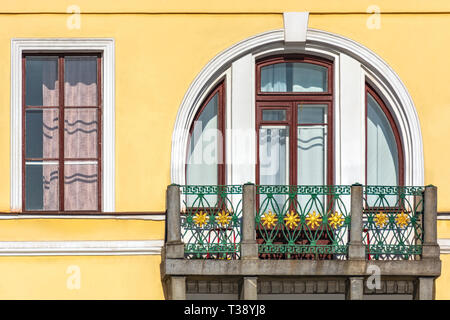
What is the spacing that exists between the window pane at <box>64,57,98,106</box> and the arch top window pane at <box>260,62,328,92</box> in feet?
8.20

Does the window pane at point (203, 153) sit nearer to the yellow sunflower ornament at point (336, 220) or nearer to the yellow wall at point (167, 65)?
the yellow wall at point (167, 65)

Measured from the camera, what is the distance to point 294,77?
16.8m

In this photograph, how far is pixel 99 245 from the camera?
16.2 metres

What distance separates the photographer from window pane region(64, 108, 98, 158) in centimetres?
1662

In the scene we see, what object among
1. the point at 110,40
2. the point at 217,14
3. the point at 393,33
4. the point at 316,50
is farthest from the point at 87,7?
the point at 393,33

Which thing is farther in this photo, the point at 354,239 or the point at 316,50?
the point at 316,50

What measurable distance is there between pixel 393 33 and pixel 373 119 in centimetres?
131

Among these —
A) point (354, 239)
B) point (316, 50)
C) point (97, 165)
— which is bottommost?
point (354, 239)

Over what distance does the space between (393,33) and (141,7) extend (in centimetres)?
371

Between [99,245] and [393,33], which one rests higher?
[393,33]

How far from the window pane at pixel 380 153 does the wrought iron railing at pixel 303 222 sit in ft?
2.13

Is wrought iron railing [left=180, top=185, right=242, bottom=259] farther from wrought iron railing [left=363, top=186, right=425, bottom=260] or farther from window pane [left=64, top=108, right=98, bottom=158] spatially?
wrought iron railing [left=363, top=186, right=425, bottom=260]

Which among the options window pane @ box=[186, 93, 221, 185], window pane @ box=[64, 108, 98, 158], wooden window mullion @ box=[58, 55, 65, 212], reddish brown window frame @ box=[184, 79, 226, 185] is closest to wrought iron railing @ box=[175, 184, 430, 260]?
window pane @ box=[186, 93, 221, 185]

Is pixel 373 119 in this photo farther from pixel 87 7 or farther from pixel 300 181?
pixel 87 7
